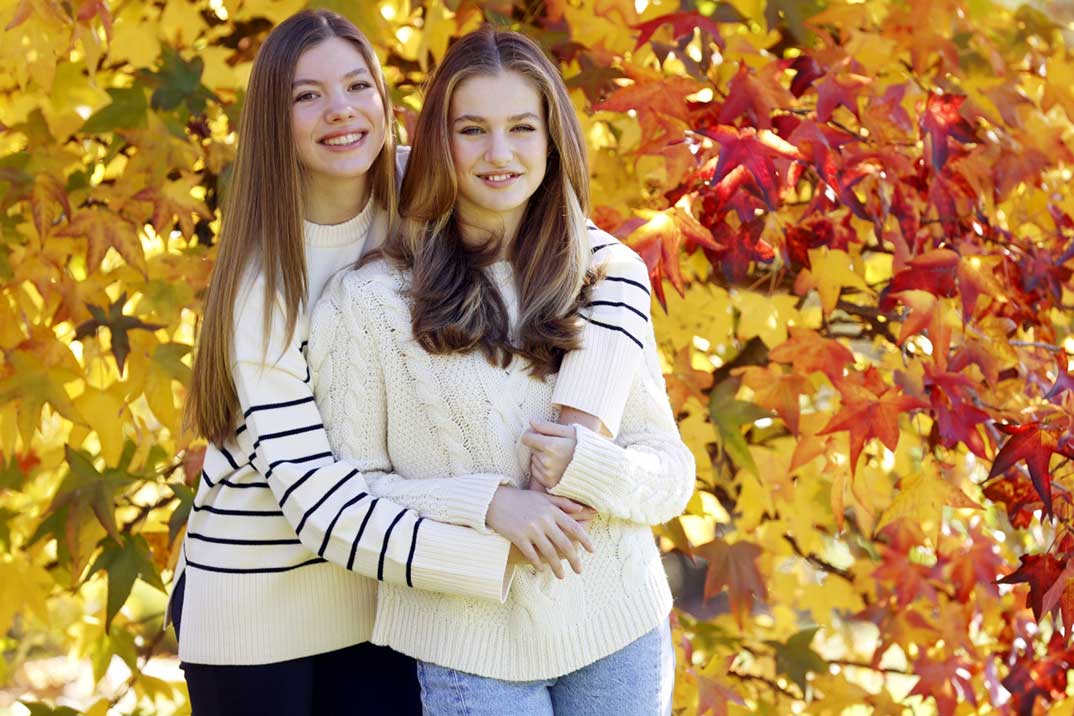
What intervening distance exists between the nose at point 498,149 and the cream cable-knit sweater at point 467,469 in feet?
0.69

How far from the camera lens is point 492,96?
1838mm

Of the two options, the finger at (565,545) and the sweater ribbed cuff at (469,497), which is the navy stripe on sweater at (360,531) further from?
the finger at (565,545)

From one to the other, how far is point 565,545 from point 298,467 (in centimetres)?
37

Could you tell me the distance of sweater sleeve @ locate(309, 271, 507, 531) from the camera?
1793mm

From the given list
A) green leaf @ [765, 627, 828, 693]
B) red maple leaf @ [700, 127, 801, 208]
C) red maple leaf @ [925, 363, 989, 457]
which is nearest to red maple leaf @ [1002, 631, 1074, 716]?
green leaf @ [765, 627, 828, 693]

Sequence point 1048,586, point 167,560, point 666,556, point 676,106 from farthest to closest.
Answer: point 666,556 → point 167,560 → point 676,106 → point 1048,586

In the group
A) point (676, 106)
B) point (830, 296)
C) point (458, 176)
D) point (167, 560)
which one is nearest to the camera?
point (458, 176)

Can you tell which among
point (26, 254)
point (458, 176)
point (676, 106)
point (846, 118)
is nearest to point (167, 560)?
point (26, 254)

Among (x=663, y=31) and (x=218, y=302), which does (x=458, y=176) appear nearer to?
(x=218, y=302)

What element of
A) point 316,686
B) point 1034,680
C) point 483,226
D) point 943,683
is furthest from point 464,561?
point 1034,680

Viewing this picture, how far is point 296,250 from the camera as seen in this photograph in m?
1.84

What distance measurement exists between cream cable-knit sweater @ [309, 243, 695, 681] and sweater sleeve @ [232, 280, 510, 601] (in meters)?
0.04

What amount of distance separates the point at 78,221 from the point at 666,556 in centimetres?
141

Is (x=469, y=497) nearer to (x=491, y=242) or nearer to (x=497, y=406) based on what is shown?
(x=497, y=406)
